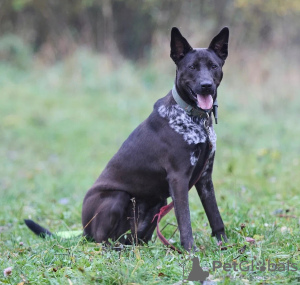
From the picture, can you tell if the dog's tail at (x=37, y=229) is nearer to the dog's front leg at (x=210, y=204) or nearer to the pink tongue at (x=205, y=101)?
the dog's front leg at (x=210, y=204)

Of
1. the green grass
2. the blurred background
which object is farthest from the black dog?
the blurred background

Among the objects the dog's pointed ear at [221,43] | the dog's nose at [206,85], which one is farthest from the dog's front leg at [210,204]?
the dog's pointed ear at [221,43]

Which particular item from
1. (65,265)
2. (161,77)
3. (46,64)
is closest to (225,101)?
(161,77)

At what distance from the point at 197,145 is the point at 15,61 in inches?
444

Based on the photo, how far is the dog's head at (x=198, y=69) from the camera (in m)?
3.69

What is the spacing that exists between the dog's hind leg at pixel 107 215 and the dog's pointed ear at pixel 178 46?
3.70 ft

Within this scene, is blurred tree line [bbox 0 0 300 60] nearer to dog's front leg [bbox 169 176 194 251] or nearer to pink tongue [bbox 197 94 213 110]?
pink tongue [bbox 197 94 213 110]

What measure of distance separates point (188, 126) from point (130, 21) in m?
13.8

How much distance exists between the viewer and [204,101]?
372 centimetres

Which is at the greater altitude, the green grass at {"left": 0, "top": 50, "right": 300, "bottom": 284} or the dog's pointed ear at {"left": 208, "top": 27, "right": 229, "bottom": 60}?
the dog's pointed ear at {"left": 208, "top": 27, "right": 229, "bottom": 60}

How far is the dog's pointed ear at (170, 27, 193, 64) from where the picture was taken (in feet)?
12.6

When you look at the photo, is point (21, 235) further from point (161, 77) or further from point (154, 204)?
point (161, 77)

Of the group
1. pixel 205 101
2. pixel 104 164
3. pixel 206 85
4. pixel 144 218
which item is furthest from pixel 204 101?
pixel 104 164

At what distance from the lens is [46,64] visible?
1373 centimetres
